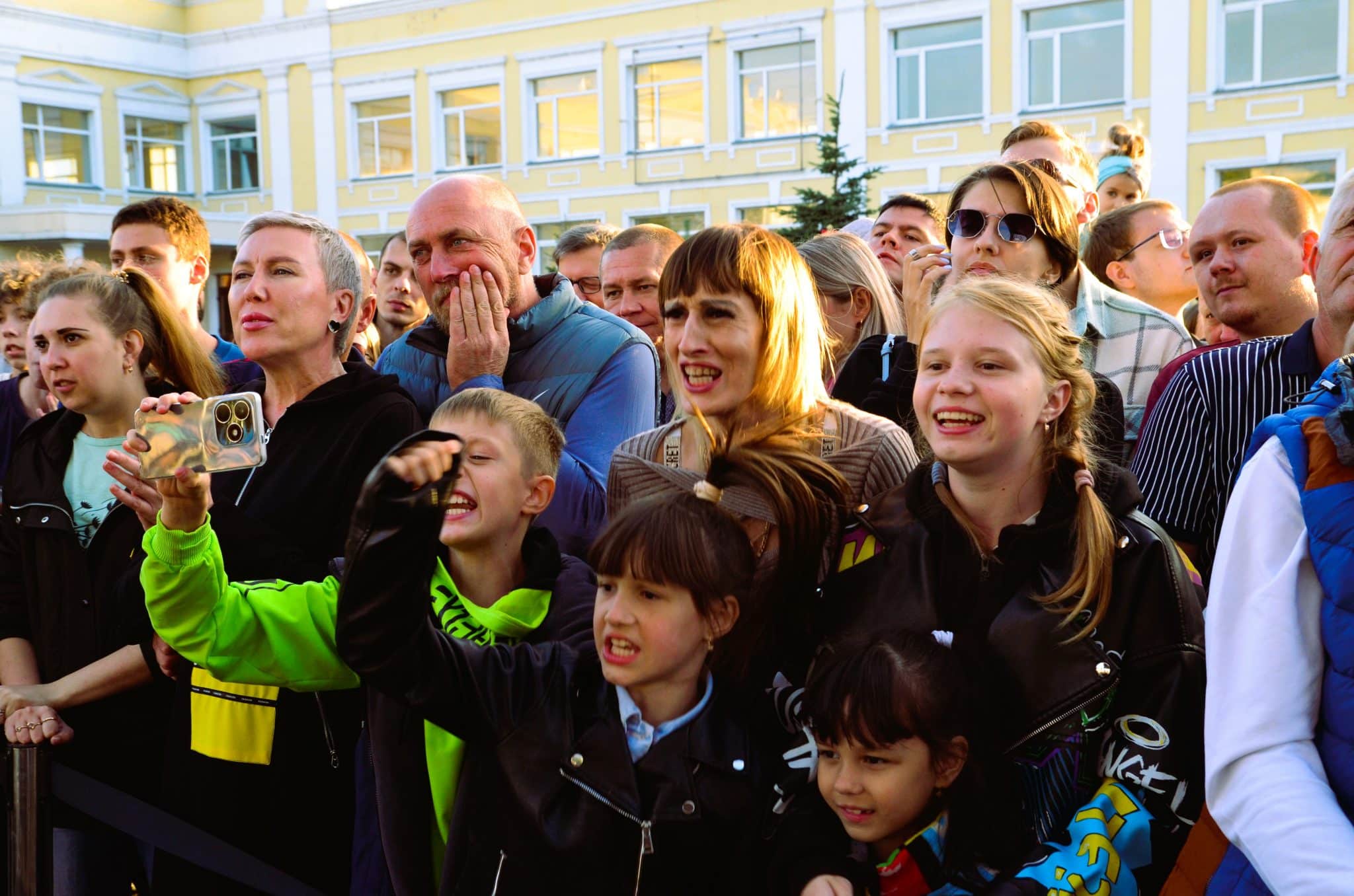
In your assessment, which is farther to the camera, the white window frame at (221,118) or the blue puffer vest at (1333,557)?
the white window frame at (221,118)

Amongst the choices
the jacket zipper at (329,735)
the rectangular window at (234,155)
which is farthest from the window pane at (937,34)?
the jacket zipper at (329,735)

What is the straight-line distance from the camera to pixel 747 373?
301 cm

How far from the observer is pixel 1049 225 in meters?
3.88

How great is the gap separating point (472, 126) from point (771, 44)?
7495 mm

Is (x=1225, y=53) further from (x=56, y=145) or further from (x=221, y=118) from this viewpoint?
(x=56, y=145)

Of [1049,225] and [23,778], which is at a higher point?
[1049,225]

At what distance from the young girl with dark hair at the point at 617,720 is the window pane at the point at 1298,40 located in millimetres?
21402

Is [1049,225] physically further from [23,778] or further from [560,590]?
[23,778]

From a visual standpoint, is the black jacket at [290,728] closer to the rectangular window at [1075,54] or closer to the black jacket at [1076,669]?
the black jacket at [1076,669]

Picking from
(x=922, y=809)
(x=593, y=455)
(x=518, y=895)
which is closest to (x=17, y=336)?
(x=593, y=455)

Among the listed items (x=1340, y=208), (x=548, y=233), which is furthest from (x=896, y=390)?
(x=548, y=233)

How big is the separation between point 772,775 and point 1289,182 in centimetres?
249

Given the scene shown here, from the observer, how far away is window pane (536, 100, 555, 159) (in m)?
27.8

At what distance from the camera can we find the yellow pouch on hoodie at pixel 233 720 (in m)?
3.06
